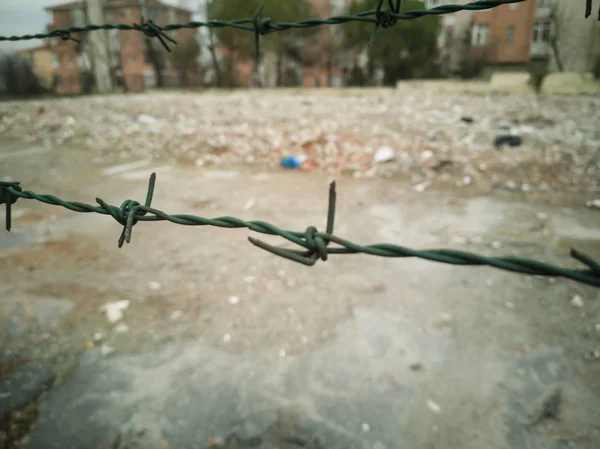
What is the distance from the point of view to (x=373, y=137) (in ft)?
18.3

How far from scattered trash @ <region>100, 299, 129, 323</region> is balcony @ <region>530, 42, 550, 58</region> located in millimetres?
23362

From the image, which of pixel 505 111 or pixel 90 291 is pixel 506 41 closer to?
pixel 505 111

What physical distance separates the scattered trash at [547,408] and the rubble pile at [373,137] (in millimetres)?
2883

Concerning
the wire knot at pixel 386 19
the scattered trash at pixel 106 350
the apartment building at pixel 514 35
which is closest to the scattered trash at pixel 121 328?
the scattered trash at pixel 106 350

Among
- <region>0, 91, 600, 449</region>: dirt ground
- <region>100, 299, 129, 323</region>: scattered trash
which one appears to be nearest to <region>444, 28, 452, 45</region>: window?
<region>0, 91, 600, 449</region>: dirt ground

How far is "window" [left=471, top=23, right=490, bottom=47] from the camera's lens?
1984 cm

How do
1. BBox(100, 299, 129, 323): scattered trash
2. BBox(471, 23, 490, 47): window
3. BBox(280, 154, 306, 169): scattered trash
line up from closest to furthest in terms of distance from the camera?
BBox(100, 299, 129, 323): scattered trash → BBox(280, 154, 306, 169): scattered trash → BBox(471, 23, 490, 47): window

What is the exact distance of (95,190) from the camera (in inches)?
174

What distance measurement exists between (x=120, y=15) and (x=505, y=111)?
32057mm

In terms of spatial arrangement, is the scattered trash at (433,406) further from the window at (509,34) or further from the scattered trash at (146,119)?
the window at (509,34)

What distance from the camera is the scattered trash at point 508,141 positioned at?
505 cm

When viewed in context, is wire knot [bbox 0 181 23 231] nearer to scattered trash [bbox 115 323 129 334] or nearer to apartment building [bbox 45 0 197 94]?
scattered trash [bbox 115 323 129 334]

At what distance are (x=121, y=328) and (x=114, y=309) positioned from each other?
0.60 feet

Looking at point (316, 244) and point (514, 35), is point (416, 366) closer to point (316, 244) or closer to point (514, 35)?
point (316, 244)
